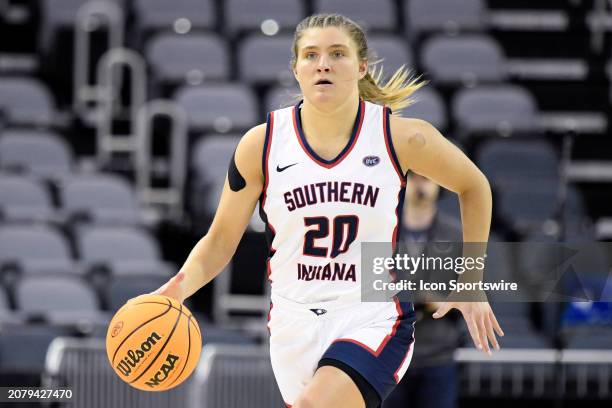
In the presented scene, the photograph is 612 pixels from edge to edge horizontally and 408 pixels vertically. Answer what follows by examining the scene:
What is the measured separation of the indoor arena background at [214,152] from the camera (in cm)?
915

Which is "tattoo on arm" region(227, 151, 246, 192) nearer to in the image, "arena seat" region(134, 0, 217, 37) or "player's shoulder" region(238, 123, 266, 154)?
"player's shoulder" region(238, 123, 266, 154)

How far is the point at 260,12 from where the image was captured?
1375 cm

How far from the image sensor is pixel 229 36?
44.1 feet

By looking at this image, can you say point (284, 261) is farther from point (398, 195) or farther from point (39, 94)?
point (39, 94)

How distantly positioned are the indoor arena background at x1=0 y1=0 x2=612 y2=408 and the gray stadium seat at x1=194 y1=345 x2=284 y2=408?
0.01m

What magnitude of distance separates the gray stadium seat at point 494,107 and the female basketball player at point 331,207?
7101 millimetres

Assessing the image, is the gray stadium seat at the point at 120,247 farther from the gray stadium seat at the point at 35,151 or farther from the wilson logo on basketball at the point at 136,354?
the wilson logo on basketball at the point at 136,354

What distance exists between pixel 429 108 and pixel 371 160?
6.96 m

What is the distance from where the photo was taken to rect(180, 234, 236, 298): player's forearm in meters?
5.46

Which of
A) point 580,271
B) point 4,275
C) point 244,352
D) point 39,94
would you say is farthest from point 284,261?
point 39,94

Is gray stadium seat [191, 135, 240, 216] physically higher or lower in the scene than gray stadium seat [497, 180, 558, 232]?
higher

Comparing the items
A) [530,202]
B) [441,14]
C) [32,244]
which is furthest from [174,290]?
[441,14]

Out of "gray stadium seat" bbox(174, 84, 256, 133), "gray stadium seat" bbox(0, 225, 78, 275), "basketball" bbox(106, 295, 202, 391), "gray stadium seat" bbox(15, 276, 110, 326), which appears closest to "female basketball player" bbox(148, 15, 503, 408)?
"basketball" bbox(106, 295, 202, 391)

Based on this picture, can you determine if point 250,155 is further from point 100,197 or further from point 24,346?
point 100,197
